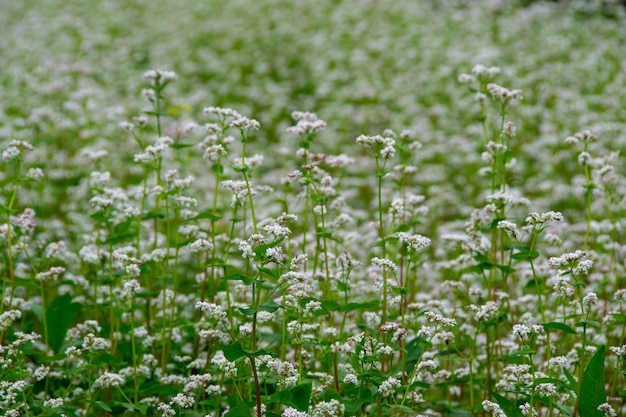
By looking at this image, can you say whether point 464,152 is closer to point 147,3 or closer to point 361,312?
point 361,312

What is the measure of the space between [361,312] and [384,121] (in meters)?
5.58

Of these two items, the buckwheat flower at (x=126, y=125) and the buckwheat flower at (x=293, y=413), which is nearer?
the buckwheat flower at (x=293, y=413)

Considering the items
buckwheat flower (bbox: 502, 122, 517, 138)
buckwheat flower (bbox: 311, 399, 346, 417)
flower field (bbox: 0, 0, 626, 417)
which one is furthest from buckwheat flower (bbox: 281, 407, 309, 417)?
buckwheat flower (bbox: 502, 122, 517, 138)

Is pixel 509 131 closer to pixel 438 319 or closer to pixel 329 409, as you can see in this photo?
pixel 438 319

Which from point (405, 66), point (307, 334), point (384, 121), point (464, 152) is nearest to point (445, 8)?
point (405, 66)

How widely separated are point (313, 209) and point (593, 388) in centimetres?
173

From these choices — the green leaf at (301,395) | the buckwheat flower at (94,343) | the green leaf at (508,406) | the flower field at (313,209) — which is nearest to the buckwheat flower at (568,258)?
the flower field at (313,209)

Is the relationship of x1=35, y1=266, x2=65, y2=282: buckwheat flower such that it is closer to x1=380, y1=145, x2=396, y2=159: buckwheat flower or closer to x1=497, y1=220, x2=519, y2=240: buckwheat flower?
x1=380, y1=145, x2=396, y2=159: buckwheat flower

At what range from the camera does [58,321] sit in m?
4.37

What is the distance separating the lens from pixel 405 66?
11.7 m

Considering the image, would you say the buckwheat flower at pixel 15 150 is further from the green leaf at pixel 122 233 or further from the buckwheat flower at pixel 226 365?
the buckwheat flower at pixel 226 365

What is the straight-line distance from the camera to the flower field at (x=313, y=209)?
3.47m

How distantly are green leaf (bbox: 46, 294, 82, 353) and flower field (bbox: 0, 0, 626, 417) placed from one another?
0.02 meters

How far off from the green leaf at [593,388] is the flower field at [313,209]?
0.01m
